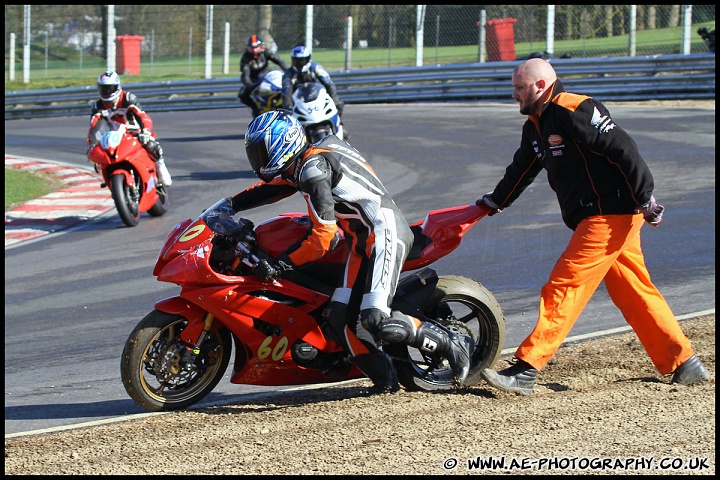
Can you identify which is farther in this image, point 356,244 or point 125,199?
point 125,199

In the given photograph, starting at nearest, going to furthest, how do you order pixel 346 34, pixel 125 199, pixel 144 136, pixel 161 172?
pixel 125 199
pixel 144 136
pixel 161 172
pixel 346 34

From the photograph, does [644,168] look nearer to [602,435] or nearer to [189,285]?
[602,435]

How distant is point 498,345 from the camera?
231 inches

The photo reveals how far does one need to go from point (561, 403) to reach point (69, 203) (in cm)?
1004

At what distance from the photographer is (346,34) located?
26.2 meters

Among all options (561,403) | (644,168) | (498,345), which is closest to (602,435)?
(561,403)

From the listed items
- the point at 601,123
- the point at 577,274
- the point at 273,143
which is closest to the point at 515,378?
the point at 577,274

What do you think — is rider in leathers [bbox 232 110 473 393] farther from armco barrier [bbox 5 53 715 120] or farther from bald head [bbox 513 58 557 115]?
armco barrier [bbox 5 53 715 120]

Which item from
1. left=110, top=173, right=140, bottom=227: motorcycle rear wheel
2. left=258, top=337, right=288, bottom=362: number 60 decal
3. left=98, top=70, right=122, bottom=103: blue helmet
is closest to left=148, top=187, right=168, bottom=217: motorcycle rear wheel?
left=110, top=173, right=140, bottom=227: motorcycle rear wheel

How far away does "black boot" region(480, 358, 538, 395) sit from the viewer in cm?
548

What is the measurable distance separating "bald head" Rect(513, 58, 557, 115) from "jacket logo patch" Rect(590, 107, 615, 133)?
0.29 metres

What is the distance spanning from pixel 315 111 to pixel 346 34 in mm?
13217

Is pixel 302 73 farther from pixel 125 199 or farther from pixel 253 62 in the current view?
pixel 125 199

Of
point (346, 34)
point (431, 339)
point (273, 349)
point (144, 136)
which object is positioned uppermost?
point (346, 34)
